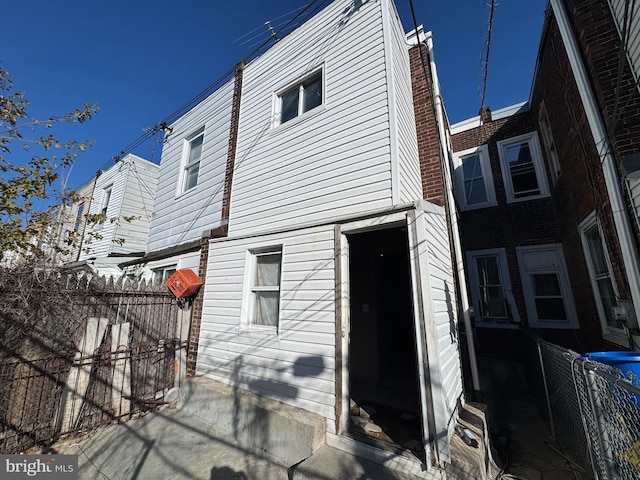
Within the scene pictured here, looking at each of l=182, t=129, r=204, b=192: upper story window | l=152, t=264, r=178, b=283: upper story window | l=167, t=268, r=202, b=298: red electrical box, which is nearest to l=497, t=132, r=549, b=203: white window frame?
l=167, t=268, r=202, b=298: red electrical box

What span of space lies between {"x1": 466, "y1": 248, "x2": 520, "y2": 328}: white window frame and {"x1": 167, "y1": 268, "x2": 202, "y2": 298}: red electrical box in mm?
8054

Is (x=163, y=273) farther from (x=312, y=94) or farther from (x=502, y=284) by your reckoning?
(x=502, y=284)

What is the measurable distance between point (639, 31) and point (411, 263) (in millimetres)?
4580

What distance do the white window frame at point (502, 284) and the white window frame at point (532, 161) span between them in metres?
1.87

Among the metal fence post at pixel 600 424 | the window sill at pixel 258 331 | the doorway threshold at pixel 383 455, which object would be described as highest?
the window sill at pixel 258 331

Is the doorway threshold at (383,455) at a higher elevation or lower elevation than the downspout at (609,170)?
lower

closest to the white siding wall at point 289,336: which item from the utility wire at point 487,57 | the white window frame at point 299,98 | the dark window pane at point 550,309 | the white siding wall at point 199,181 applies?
the white siding wall at point 199,181

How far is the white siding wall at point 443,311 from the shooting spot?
3.33 metres

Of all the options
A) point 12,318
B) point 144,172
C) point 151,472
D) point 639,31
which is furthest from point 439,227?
point 144,172

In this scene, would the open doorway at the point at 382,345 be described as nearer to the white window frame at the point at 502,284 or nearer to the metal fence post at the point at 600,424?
the metal fence post at the point at 600,424

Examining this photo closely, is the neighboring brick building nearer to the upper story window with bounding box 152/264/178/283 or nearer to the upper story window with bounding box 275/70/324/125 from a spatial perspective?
the upper story window with bounding box 275/70/324/125

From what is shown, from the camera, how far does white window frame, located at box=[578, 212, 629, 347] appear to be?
431 cm

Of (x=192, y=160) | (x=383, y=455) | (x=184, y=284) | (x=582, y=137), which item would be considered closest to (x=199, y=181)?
(x=192, y=160)

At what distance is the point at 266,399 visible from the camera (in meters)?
4.03
